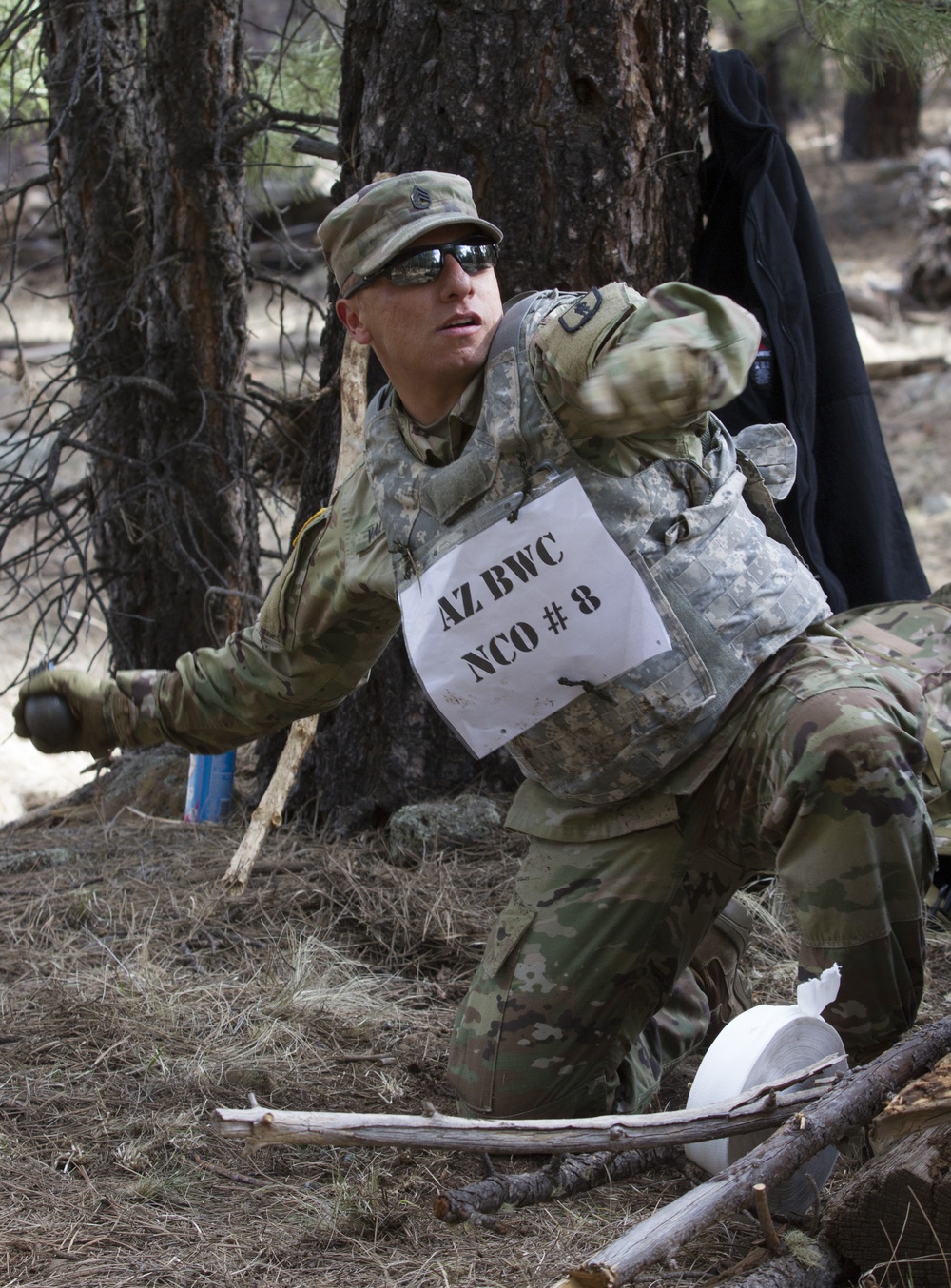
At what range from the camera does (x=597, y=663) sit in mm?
2510

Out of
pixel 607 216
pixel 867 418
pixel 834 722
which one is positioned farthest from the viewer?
pixel 867 418

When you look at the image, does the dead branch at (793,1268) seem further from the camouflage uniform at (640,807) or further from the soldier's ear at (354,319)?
the soldier's ear at (354,319)

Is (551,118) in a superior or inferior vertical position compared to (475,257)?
superior

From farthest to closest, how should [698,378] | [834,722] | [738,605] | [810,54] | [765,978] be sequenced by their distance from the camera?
[810,54] < [765,978] < [738,605] < [834,722] < [698,378]

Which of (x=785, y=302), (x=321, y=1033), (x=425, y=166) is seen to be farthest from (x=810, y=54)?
(x=321, y=1033)

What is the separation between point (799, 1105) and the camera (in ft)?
7.00

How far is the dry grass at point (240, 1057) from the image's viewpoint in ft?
7.16

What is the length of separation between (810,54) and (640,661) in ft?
11.8

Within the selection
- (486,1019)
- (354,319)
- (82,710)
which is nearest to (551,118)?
(354,319)

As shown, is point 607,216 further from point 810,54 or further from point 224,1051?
point 224,1051

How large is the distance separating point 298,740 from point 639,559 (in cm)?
162

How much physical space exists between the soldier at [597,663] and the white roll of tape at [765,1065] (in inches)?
7.7

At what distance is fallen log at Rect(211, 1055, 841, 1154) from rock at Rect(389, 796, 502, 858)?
5.71ft

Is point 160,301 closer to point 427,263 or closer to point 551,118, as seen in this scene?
point 551,118
